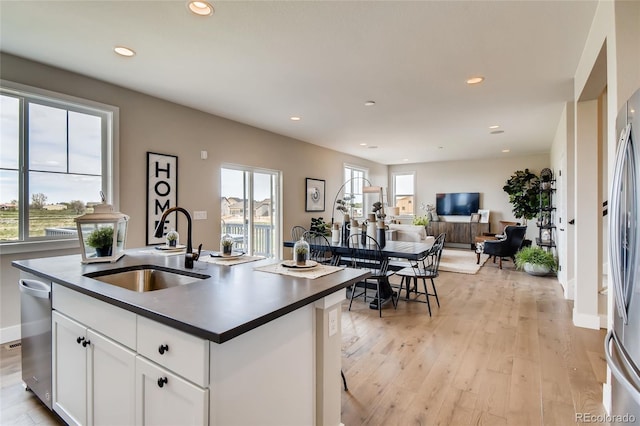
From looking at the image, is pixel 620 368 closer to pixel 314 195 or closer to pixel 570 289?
pixel 570 289

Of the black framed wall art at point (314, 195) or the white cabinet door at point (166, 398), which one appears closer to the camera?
the white cabinet door at point (166, 398)

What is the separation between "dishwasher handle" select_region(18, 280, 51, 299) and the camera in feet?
6.15

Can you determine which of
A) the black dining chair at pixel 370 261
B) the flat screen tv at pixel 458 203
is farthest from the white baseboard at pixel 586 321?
the flat screen tv at pixel 458 203

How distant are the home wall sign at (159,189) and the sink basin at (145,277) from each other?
2.05 m

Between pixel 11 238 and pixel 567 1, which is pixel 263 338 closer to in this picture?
pixel 567 1

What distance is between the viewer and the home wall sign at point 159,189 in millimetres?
3980

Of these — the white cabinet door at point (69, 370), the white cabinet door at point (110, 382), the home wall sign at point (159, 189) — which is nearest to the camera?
the white cabinet door at point (110, 382)

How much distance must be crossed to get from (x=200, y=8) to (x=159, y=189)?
8.19 ft

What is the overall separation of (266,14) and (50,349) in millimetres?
2523

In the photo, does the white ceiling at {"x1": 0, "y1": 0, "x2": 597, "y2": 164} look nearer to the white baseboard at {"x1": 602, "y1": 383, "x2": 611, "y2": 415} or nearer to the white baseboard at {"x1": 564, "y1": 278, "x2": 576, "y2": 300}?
the white baseboard at {"x1": 564, "y1": 278, "x2": 576, "y2": 300}

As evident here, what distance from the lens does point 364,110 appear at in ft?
14.9

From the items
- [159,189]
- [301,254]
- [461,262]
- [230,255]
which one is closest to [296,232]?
[159,189]

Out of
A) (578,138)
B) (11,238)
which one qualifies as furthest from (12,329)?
(578,138)

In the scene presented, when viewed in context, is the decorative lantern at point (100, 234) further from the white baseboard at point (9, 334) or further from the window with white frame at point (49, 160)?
the white baseboard at point (9, 334)
